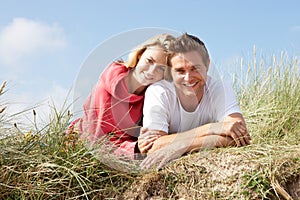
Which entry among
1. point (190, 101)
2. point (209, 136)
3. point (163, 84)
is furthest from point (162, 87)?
point (209, 136)

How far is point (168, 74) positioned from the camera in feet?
12.4

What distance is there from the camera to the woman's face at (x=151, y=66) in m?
3.66

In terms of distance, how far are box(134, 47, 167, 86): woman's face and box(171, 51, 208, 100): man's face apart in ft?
0.30

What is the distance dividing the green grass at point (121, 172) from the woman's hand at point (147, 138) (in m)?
0.16

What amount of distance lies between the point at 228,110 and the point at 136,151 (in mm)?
835

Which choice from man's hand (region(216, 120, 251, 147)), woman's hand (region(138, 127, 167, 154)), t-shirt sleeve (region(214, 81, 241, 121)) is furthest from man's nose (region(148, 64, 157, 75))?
man's hand (region(216, 120, 251, 147))

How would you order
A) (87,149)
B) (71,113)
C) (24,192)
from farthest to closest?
(71,113) → (87,149) → (24,192)

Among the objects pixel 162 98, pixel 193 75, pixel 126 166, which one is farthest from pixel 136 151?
pixel 193 75

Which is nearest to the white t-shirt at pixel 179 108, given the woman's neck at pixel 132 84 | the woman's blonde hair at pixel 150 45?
the woman's neck at pixel 132 84

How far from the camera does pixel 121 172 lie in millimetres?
3426

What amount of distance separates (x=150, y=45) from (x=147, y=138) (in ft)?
2.44

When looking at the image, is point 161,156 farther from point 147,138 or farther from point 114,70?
Result: point 114,70

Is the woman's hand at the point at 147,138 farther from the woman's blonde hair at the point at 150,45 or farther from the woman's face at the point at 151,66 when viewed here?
the woman's blonde hair at the point at 150,45

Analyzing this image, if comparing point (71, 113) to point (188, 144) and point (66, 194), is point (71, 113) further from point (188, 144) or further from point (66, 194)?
point (188, 144)
